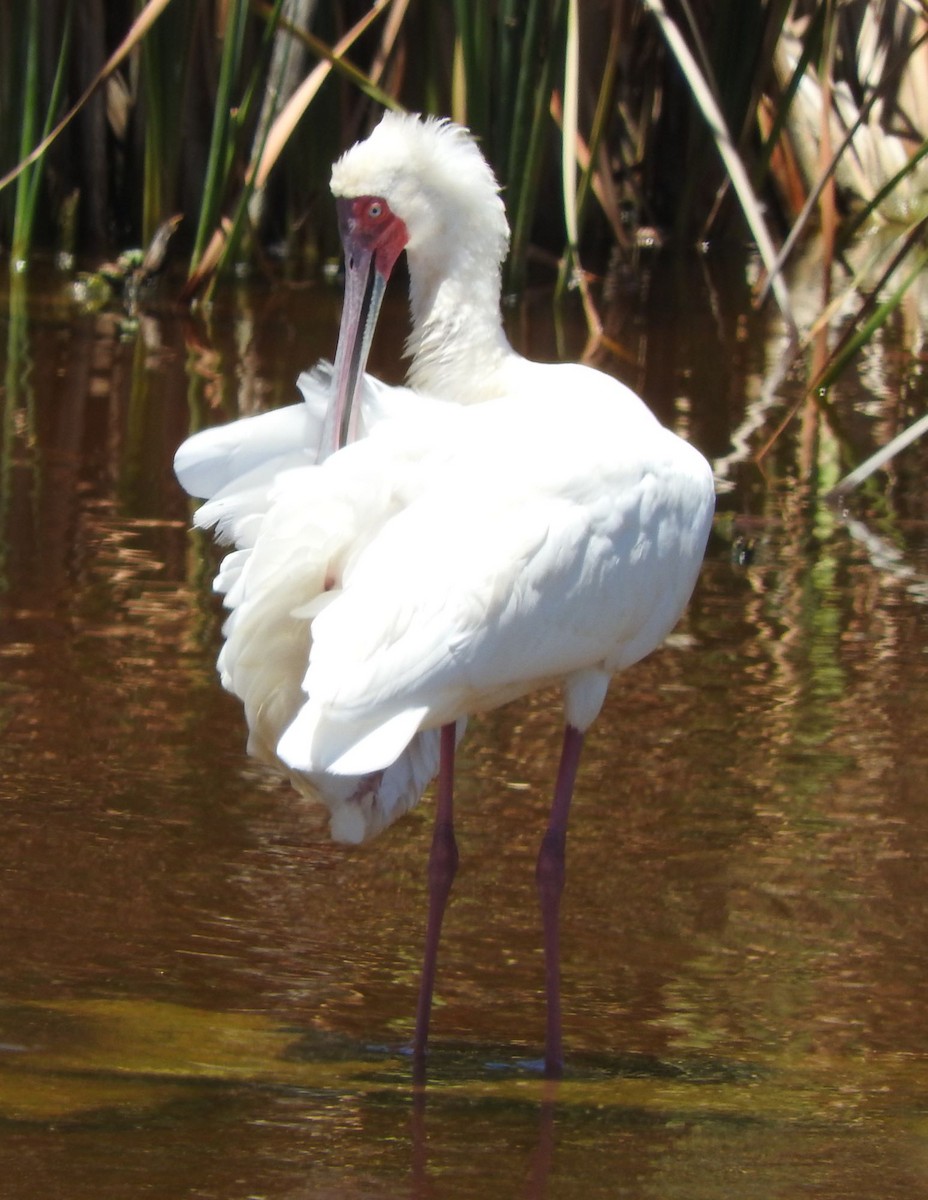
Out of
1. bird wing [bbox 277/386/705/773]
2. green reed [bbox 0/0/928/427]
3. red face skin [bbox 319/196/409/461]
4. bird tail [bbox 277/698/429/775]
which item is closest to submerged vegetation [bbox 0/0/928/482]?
green reed [bbox 0/0/928/427]

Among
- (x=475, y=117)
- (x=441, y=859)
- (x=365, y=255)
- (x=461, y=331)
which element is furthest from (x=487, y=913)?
(x=475, y=117)

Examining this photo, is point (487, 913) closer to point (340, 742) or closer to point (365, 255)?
point (340, 742)

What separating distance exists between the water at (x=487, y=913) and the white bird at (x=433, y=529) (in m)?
0.24

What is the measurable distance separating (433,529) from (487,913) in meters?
1.13

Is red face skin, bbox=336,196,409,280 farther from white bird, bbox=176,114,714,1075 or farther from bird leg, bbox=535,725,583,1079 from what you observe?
bird leg, bbox=535,725,583,1079

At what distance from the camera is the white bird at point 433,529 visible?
3.82 metres

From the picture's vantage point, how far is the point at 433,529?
3939 mm

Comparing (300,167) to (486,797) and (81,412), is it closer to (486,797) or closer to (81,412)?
(81,412)

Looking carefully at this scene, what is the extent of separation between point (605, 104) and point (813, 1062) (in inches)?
256

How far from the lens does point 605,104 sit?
9688mm

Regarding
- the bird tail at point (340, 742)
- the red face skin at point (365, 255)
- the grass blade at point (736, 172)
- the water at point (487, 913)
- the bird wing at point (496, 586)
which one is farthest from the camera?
the grass blade at point (736, 172)

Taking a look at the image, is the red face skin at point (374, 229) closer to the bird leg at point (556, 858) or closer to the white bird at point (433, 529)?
the white bird at point (433, 529)

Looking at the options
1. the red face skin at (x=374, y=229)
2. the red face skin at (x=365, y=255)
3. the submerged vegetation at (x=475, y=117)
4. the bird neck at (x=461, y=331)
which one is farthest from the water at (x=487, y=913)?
the submerged vegetation at (x=475, y=117)

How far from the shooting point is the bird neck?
464 centimetres
